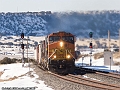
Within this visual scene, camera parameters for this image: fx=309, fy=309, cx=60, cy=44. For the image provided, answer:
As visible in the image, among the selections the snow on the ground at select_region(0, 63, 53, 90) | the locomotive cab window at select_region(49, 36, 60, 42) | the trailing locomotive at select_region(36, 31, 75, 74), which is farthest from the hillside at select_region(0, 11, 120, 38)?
the snow on the ground at select_region(0, 63, 53, 90)

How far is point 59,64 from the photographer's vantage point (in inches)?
1033

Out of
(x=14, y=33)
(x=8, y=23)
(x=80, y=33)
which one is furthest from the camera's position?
(x=8, y=23)

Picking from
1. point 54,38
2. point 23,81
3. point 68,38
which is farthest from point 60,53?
point 23,81

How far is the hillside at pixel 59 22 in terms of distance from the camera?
552 feet

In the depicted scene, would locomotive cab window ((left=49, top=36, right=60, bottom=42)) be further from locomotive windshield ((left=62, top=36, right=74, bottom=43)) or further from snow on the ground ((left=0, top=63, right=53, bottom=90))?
snow on the ground ((left=0, top=63, right=53, bottom=90))

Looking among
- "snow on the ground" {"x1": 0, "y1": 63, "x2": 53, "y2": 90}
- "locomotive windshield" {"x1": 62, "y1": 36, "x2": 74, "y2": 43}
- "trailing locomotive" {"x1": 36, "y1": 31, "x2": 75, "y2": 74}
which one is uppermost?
"locomotive windshield" {"x1": 62, "y1": 36, "x2": 74, "y2": 43}

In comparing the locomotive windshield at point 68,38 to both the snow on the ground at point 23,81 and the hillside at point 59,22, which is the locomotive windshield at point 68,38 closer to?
the snow on the ground at point 23,81

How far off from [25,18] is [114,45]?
87308mm

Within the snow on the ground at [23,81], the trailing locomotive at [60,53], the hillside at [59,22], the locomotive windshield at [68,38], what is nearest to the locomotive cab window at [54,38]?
the trailing locomotive at [60,53]

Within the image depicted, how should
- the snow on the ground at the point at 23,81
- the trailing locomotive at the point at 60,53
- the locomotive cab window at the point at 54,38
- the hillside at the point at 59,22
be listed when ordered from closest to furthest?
the snow on the ground at the point at 23,81, the trailing locomotive at the point at 60,53, the locomotive cab window at the point at 54,38, the hillside at the point at 59,22

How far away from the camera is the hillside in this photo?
552 ft

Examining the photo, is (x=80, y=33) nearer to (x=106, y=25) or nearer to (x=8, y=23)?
(x=106, y=25)

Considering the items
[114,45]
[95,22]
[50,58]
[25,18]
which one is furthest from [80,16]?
[50,58]

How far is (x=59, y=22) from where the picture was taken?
167 meters
